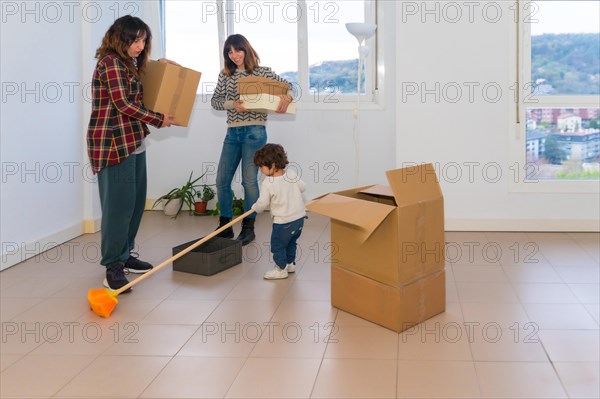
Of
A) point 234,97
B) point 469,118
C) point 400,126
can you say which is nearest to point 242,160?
point 234,97

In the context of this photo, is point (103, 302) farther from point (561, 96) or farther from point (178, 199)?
point (561, 96)

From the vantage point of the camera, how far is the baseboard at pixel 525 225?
16.0ft

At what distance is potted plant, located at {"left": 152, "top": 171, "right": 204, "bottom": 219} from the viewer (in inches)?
228

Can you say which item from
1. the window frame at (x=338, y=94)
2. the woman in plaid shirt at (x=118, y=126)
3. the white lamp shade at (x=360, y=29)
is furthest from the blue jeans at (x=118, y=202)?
the window frame at (x=338, y=94)

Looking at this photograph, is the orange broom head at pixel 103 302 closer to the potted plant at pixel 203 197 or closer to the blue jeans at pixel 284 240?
the blue jeans at pixel 284 240

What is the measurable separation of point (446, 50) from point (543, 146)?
96cm

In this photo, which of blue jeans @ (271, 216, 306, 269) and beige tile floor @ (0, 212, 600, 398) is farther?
blue jeans @ (271, 216, 306, 269)

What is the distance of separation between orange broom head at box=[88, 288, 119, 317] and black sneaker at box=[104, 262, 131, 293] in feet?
0.95

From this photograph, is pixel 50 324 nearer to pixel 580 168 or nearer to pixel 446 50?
pixel 446 50

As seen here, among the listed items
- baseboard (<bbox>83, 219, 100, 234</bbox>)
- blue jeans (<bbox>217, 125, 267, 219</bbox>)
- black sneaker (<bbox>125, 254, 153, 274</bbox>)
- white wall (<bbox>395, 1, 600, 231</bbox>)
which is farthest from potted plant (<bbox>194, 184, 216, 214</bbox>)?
black sneaker (<bbox>125, 254, 153, 274</bbox>)

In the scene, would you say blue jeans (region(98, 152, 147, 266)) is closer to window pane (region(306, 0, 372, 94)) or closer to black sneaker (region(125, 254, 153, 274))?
black sneaker (region(125, 254, 153, 274))

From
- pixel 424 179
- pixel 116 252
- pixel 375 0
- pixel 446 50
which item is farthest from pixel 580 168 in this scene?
pixel 116 252

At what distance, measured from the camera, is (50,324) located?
311 cm

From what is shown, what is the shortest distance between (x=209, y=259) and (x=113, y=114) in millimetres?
931
